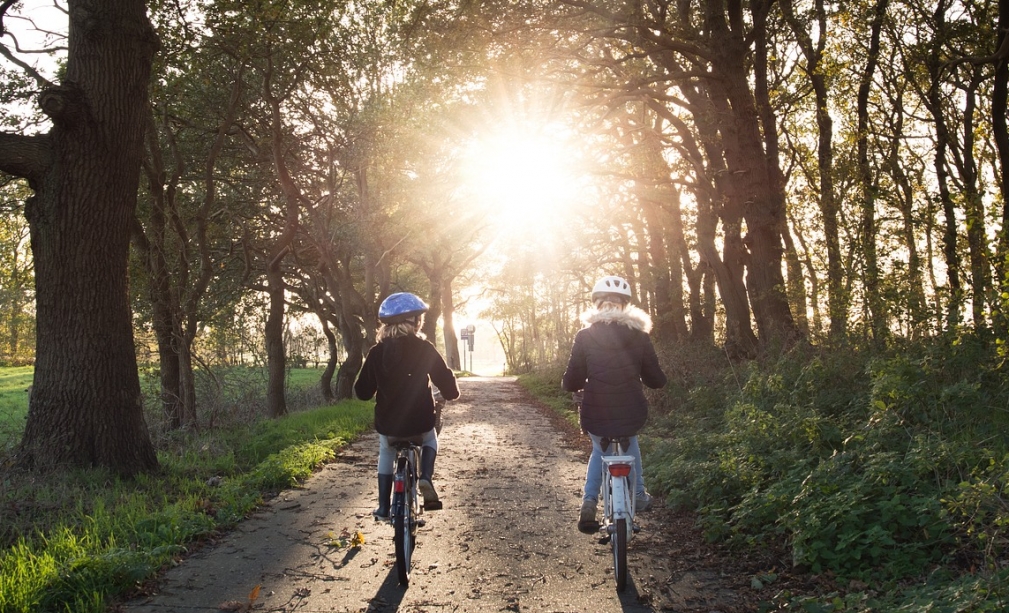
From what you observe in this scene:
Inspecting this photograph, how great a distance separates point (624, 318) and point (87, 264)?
5.97 meters

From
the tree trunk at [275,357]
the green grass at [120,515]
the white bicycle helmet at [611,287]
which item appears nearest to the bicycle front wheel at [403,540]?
the green grass at [120,515]

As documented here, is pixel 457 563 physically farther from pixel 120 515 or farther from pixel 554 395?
pixel 554 395

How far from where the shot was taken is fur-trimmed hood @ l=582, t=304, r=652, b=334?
565 cm

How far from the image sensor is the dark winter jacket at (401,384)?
18.8 feet

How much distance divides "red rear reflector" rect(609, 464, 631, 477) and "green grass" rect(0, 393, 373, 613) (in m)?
3.26

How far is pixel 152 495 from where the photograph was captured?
24.5 feet

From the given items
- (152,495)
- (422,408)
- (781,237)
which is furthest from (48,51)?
(781,237)

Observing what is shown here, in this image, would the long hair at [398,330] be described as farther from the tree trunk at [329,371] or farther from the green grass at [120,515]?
the tree trunk at [329,371]

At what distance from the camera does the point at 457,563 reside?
570 centimetres

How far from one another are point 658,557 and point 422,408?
7.32ft

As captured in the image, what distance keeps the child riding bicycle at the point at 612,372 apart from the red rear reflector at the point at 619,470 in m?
0.33

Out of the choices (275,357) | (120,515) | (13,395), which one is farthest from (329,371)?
(120,515)

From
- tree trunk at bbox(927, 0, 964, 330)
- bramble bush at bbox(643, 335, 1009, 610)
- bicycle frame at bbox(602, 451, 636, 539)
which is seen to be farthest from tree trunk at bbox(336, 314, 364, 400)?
bicycle frame at bbox(602, 451, 636, 539)

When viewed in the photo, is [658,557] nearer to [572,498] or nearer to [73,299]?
[572,498]
